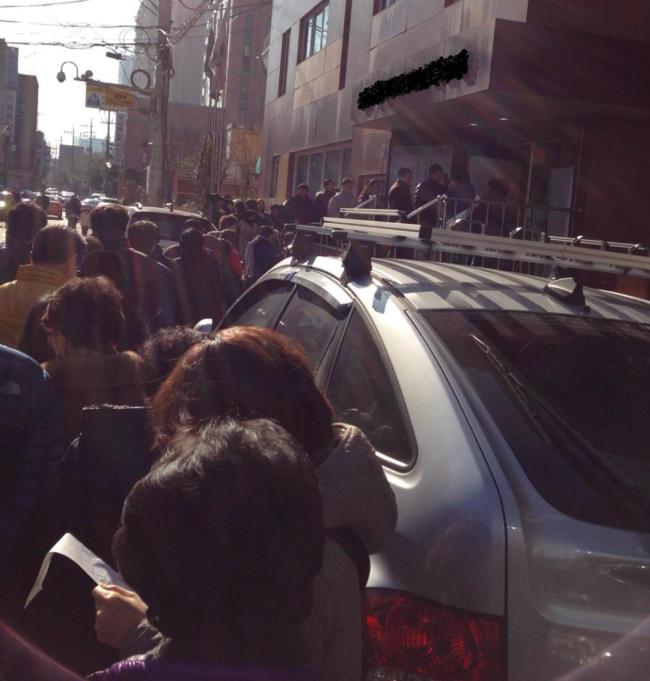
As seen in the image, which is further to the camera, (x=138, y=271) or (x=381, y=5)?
(x=381, y=5)

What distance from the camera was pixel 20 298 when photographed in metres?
5.10

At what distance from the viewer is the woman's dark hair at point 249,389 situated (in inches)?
86.2

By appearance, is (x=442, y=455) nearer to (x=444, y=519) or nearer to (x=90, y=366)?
(x=444, y=519)

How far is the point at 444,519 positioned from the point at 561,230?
1247 centimetres

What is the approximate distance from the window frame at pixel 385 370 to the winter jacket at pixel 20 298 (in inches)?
90.5

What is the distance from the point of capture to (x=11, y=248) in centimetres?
734

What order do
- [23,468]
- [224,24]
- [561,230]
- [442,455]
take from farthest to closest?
[224,24] < [561,230] < [23,468] < [442,455]

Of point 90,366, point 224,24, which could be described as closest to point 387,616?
point 90,366

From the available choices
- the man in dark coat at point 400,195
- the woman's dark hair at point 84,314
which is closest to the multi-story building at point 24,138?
the man in dark coat at point 400,195

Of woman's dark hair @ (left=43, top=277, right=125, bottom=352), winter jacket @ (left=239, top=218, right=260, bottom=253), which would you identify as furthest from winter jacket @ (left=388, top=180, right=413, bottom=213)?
woman's dark hair @ (left=43, top=277, right=125, bottom=352)

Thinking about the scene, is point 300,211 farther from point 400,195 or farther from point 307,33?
point 307,33

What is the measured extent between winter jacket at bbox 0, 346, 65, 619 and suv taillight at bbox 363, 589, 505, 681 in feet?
4.04

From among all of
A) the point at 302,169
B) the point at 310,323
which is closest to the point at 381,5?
the point at 302,169

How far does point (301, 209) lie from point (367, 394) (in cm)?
1300
